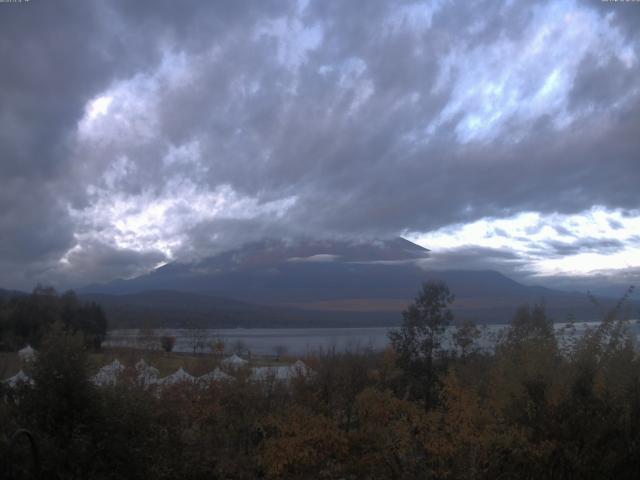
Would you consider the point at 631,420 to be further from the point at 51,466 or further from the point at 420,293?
the point at 420,293

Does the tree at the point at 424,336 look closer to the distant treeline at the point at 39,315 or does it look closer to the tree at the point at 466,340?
the tree at the point at 466,340

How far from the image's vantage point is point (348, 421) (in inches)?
562

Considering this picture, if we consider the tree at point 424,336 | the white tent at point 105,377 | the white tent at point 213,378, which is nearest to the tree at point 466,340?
the tree at point 424,336

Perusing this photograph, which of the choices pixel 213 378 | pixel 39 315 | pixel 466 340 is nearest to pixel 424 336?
pixel 466 340

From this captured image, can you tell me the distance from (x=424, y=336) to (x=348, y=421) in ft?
28.5

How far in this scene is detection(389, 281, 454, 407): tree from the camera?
71.1ft

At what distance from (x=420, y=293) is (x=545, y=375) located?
35.5ft

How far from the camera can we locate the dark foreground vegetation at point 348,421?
9.48 m

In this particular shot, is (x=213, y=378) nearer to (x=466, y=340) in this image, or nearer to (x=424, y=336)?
(x=424, y=336)

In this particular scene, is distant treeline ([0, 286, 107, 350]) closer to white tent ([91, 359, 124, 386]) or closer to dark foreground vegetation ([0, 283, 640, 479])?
white tent ([91, 359, 124, 386])

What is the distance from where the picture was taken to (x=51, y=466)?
882cm

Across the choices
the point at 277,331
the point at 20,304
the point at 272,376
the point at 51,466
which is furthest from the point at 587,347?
the point at 277,331

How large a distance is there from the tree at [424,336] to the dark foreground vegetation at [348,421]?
379cm

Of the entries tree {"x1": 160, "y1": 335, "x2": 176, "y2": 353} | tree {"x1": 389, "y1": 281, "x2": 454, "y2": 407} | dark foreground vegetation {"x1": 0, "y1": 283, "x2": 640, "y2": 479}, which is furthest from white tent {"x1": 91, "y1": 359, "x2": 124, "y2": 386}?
tree {"x1": 160, "y1": 335, "x2": 176, "y2": 353}
